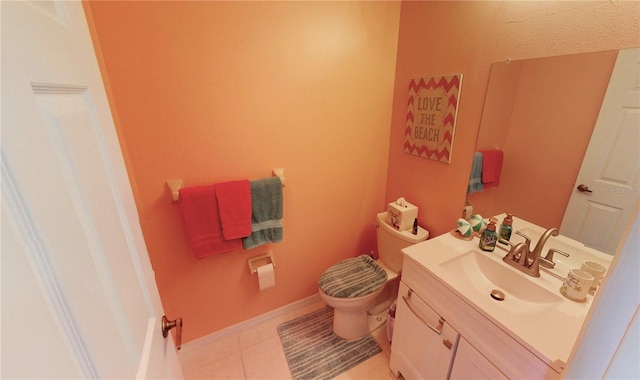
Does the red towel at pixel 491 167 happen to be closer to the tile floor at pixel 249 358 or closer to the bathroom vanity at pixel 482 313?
the bathroom vanity at pixel 482 313

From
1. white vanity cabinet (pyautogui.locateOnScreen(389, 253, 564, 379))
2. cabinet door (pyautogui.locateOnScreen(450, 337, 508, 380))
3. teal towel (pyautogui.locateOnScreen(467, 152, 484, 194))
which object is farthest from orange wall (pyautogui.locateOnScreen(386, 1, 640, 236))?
cabinet door (pyautogui.locateOnScreen(450, 337, 508, 380))

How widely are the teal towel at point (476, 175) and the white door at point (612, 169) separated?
0.36 metres

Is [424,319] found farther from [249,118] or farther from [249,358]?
[249,118]

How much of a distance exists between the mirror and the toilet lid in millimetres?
764

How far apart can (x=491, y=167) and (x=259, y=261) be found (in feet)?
4.86

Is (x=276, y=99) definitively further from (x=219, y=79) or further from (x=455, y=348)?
(x=455, y=348)

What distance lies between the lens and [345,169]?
1.73m

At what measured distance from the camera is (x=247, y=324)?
1.76m

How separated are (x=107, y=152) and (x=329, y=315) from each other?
178 centimetres

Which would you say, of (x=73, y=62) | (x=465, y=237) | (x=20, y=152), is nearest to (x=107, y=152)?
(x=73, y=62)

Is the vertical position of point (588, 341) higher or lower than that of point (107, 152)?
lower

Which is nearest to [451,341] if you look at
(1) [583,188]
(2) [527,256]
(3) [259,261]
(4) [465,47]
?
(2) [527,256]

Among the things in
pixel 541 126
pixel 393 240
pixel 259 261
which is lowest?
pixel 259 261

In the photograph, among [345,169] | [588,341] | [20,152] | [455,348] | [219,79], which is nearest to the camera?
[20,152]
